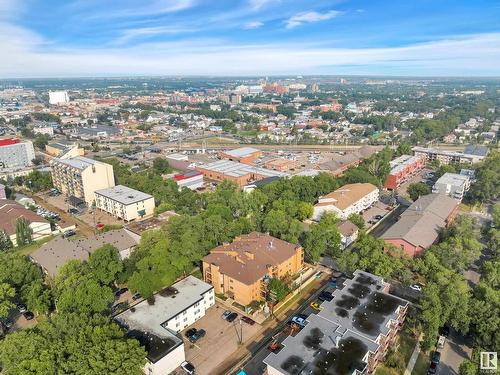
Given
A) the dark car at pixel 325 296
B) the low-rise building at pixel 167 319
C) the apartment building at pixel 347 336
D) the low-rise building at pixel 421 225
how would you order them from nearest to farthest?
1. the apartment building at pixel 347 336
2. the low-rise building at pixel 167 319
3. the dark car at pixel 325 296
4. the low-rise building at pixel 421 225

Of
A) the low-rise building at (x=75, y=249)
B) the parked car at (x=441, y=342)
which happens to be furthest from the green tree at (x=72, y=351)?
the parked car at (x=441, y=342)

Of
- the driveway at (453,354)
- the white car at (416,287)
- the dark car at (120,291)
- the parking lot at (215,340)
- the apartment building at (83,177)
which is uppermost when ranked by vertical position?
the apartment building at (83,177)

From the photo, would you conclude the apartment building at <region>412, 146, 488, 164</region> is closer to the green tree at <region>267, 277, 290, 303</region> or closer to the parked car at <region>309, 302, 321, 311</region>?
the parked car at <region>309, 302, 321, 311</region>

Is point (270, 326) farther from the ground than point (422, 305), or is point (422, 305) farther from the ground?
point (422, 305)

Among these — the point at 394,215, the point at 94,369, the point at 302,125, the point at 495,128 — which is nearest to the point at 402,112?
the point at 495,128

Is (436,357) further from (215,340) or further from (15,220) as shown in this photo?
(15,220)

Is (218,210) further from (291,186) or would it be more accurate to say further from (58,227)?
(58,227)

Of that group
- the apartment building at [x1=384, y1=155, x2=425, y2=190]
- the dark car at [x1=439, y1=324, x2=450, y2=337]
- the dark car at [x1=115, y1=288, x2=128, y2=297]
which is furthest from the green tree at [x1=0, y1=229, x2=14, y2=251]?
the apartment building at [x1=384, y1=155, x2=425, y2=190]

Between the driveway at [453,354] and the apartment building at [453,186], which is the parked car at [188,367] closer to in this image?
the driveway at [453,354]
